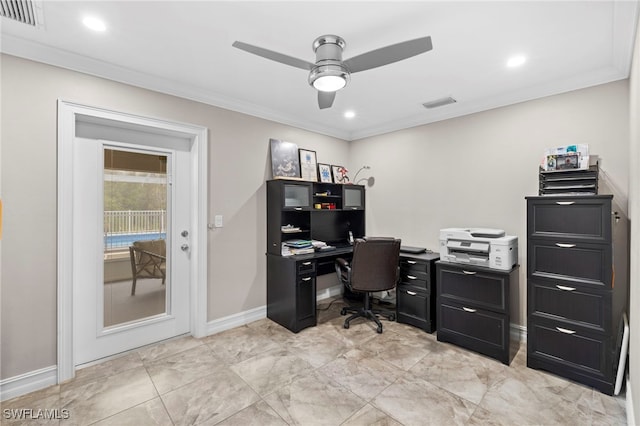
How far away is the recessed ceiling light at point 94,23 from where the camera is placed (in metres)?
1.90

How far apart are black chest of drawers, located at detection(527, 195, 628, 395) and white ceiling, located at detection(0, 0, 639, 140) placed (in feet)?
3.94

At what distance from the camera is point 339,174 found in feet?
14.6

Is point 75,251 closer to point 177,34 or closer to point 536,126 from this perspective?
point 177,34

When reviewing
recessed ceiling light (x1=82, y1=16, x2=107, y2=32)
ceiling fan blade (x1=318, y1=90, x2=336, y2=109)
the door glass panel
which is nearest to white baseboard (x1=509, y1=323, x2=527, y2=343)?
ceiling fan blade (x1=318, y1=90, x2=336, y2=109)

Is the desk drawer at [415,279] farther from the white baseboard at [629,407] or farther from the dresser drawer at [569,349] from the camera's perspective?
the white baseboard at [629,407]

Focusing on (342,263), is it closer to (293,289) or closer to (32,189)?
(293,289)

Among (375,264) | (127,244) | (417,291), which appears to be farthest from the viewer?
(417,291)

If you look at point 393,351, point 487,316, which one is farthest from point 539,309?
point 393,351

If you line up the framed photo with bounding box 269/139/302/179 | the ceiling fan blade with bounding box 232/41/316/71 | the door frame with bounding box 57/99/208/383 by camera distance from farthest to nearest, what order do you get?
the framed photo with bounding box 269/139/302/179, the door frame with bounding box 57/99/208/383, the ceiling fan blade with bounding box 232/41/316/71

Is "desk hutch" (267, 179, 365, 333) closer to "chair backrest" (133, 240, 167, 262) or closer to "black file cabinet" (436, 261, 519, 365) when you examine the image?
"chair backrest" (133, 240, 167, 262)

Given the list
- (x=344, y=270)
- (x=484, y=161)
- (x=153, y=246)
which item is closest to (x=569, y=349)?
(x=484, y=161)

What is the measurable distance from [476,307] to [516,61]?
2.23m

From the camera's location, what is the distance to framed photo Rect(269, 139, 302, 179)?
368cm

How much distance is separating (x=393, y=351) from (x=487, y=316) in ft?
3.09
